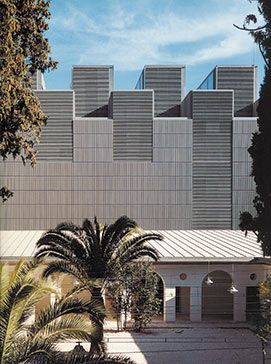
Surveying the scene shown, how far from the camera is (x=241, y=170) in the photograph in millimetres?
21156

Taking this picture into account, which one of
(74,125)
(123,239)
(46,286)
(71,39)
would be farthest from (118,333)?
(74,125)

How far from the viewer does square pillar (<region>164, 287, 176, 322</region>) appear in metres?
13.0

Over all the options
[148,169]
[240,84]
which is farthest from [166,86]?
[148,169]

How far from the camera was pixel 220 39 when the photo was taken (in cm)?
1208

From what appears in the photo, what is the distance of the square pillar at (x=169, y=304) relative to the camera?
1304cm

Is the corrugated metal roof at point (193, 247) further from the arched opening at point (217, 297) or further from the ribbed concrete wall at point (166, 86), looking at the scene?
the ribbed concrete wall at point (166, 86)

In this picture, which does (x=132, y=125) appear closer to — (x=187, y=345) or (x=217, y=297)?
(x=217, y=297)

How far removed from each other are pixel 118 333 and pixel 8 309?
750 cm

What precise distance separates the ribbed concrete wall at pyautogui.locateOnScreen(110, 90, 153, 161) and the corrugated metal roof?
581 centimetres

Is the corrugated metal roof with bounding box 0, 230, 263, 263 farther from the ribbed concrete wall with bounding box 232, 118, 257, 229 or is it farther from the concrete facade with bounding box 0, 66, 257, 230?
the ribbed concrete wall with bounding box 232, 118, 257, 229

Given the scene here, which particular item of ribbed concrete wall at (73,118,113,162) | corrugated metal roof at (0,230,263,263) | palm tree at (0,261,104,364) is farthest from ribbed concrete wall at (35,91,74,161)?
palm tree at (0,261,104,364)

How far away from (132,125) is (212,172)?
197 inches

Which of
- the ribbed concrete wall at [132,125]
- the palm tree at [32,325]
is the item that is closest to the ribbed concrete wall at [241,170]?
the ribbed concrete wall at [132,125]

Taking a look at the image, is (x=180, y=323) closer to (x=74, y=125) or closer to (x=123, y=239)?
(x=123, y=239)
